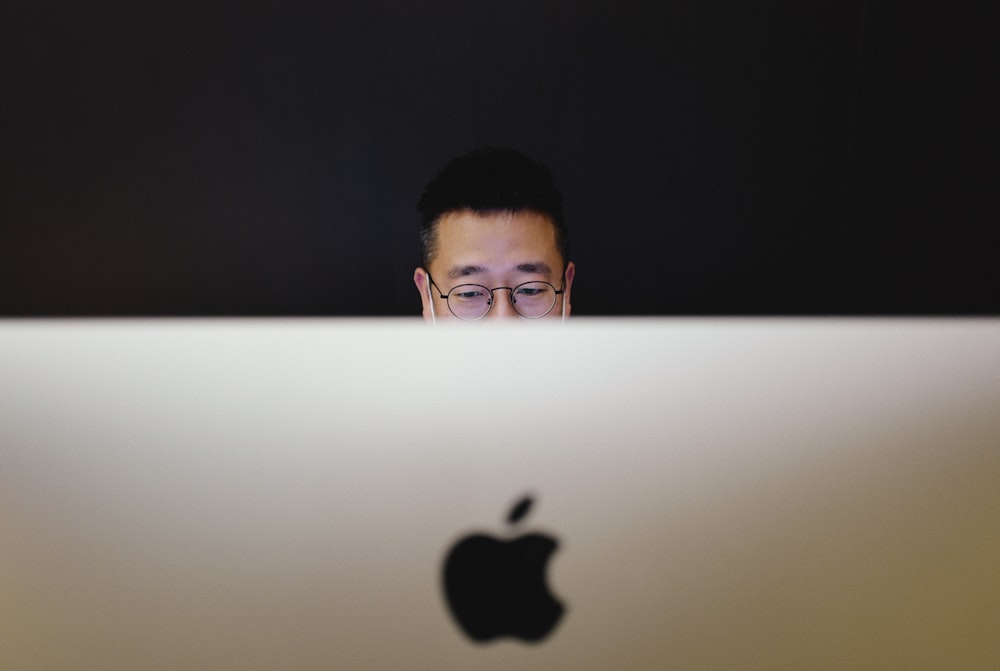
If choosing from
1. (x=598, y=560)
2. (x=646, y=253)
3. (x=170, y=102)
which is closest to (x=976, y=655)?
(x=598, y=560)

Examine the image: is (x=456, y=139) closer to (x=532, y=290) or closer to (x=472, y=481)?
(x=532, y=290)

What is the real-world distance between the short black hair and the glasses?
128 mm

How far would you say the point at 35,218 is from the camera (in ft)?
5.39

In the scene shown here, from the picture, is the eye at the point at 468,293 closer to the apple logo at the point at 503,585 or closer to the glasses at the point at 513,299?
the glasses at the point at 513,299


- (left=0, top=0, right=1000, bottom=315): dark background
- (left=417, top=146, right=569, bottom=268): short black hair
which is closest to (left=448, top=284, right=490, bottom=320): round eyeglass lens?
(left=417, top=146, right=569, bottom=268): short black hair

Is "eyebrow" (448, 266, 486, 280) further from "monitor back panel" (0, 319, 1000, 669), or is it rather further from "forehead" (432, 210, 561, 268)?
"monitor back panel" (0, 319, 1000, 669)

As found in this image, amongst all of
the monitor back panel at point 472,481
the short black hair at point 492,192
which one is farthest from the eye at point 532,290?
the monitor back panel at point 472,481

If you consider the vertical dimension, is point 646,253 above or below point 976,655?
above

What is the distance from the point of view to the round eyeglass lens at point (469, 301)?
1.11 metres

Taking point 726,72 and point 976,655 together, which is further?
point 726,72

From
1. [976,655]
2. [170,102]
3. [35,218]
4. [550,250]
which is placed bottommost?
[976,655]

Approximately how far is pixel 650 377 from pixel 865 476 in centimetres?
11

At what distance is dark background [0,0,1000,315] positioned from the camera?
1555mm

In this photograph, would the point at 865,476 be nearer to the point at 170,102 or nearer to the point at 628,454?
the point at 628,454
